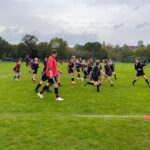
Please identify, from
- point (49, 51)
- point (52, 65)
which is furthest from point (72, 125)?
point (49, 51)

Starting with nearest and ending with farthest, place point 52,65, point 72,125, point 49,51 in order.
A: 1. point 72,125
2. point 52,65
3. point 49,51

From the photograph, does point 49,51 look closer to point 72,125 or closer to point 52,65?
point 52,65

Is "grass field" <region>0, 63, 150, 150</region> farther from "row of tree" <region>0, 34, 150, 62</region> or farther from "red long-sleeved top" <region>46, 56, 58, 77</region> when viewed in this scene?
"row of tree" <region>0, 34, 150, 62</region>

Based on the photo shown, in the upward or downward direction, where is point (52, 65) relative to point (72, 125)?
upward

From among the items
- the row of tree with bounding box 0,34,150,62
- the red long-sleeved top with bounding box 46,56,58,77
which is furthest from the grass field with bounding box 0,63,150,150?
the row of tree with bounding box 0,34,150,62

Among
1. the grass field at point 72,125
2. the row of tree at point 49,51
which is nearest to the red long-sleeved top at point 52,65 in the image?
the grass field at point 72,125

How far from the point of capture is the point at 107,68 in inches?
1145

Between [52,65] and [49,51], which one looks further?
[49,51]

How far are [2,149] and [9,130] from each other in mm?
1884

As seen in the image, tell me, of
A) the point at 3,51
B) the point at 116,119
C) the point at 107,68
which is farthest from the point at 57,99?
the point at 3,51

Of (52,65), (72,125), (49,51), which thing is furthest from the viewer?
(49,51)

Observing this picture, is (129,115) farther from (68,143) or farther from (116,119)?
(68,143)

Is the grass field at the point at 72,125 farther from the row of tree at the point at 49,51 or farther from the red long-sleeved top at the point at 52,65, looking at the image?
the row of tree at the point at 49,51

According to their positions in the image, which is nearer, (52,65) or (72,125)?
(72,125)
